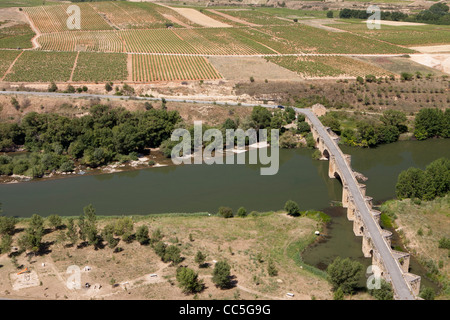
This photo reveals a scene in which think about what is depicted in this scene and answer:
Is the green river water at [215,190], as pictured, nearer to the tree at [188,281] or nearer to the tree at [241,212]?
the tree at [241,212]

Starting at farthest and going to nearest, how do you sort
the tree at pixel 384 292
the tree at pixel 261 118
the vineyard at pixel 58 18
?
the vineyard at pixel 58 18 → the tree at pixel 261 118 → the tree at pixel 384 292

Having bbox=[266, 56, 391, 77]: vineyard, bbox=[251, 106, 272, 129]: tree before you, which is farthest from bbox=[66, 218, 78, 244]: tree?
bbox=[266, 56, 391, 77]: vineyard

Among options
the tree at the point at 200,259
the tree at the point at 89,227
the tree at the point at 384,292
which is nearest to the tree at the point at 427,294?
the tree at the point at 384,292

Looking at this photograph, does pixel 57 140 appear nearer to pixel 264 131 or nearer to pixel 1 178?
pixel 1 178

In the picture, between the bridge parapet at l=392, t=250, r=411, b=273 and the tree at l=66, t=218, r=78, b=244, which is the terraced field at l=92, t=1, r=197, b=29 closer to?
the tree at l=66, t=218, r=78, b=244

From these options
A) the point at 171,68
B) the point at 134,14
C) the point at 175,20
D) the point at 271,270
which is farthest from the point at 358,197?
the point at 134,14

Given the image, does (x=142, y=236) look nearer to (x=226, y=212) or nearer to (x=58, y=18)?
(x=226, y=212)
